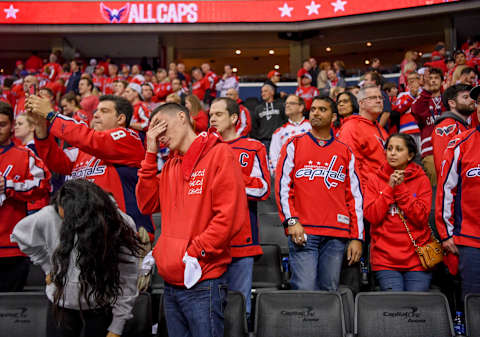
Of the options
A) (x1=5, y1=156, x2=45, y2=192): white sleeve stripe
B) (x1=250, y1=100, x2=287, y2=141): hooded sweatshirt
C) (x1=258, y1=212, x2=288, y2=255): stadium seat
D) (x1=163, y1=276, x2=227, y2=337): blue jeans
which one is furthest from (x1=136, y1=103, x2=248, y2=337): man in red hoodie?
(x1=250, y1=100, x2=287, y2=141): hooded sweatshirt

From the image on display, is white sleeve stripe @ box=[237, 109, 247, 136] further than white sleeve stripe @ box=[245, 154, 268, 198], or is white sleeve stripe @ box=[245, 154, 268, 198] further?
white sleeve stripe @ box=[237, 109, 247, 136]

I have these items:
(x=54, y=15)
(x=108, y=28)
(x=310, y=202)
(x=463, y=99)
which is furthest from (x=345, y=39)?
(x=310, y=202)

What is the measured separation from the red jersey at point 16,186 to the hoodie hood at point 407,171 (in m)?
2.62

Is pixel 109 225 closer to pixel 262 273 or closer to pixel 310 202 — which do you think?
pixel 310 202

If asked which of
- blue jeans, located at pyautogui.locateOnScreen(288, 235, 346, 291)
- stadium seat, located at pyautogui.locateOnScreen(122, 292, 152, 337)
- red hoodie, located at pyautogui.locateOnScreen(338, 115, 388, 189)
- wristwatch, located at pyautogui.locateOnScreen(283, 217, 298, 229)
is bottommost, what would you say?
stadium seat, located at pyautogui.locateOnScreen(122, 292, 152, 337)

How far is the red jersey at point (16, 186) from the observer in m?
3.57

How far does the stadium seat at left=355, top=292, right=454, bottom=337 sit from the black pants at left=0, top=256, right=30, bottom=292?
2.46 m

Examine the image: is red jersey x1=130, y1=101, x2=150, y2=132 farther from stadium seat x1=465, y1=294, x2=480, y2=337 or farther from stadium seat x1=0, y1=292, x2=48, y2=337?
stadium seat x1=465, y1=294, x2=480, y2=337

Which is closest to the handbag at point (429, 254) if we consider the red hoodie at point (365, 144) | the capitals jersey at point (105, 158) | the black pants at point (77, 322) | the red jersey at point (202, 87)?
the red hoodie at point (365, 144)

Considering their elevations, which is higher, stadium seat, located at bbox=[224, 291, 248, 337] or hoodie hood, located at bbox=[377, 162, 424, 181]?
hoodie hood, located at bbox=[377, 162, 424, 181]

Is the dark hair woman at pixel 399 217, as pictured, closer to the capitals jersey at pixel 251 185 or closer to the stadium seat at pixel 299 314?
the stadium seat at pixel 299 314

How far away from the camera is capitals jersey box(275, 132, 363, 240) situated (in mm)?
3520

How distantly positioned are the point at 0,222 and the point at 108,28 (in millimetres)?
14951

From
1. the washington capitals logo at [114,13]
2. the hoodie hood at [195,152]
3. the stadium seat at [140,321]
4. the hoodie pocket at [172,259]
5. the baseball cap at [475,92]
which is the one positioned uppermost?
the washington capitals logo at [114,13]
